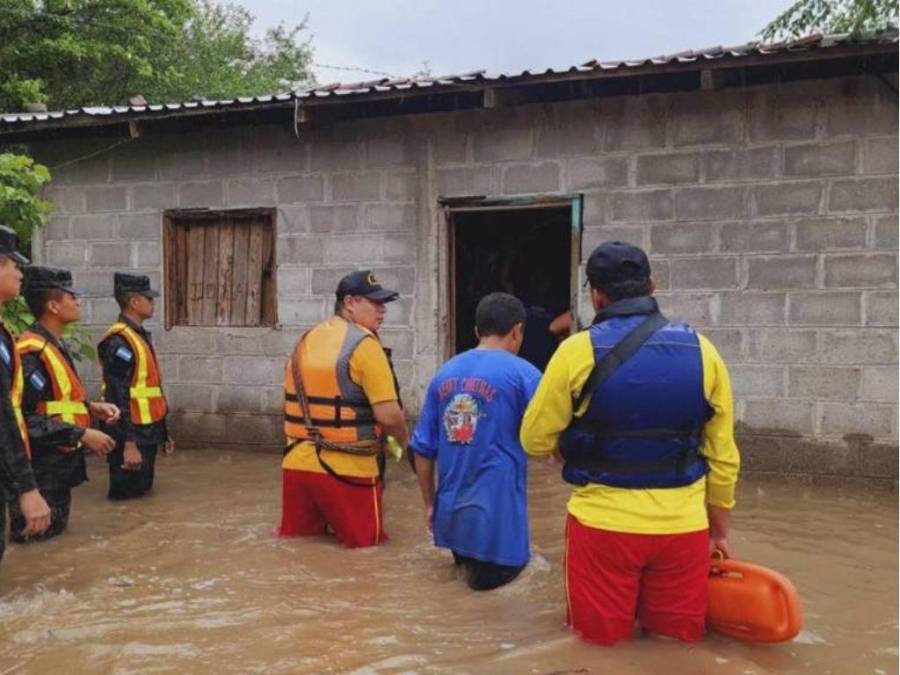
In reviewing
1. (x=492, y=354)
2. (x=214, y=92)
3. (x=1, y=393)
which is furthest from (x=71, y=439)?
(x=214, y=92)

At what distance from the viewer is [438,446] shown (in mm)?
4238

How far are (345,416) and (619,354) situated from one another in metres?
1.99

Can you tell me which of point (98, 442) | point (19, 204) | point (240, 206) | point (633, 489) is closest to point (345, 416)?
point (98, 442)

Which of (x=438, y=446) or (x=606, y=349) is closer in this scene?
(x=606, y=349)

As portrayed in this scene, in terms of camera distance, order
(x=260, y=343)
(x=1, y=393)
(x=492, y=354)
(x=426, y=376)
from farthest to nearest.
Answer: (x=260, y=343)
(x=426, y=376)
(x=492, y=354)
(x=1, y=393)

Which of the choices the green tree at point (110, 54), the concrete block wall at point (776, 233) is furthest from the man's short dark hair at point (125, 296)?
the green tree at point (110, 54)

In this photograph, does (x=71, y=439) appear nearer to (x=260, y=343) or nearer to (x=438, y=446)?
(x=438, y=446)

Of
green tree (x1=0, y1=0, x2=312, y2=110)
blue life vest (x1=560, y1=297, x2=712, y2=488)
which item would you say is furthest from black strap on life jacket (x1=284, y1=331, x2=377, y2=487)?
green tree (x1=0, y1=0, x2=312, y2=110)

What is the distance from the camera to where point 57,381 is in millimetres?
5180

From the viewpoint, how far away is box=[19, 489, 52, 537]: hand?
143 inches

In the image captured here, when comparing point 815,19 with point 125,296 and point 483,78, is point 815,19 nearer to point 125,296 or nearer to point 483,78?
point 483,78

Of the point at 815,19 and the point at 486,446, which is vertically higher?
the point at 815,19

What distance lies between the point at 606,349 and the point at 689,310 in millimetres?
3788

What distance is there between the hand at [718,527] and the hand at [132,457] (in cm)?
426
